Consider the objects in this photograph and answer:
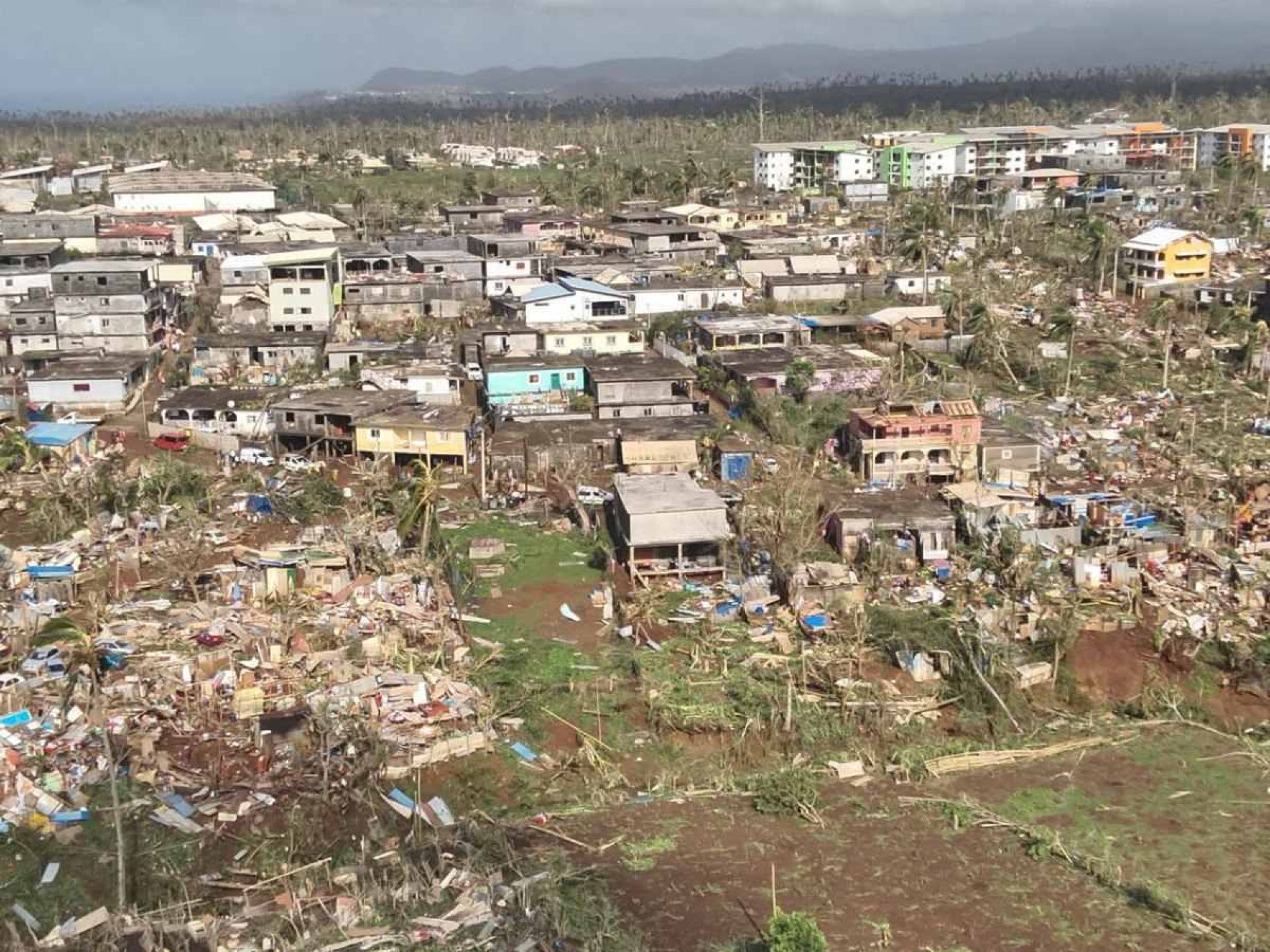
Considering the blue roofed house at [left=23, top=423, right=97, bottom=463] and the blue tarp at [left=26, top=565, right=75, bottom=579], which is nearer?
the blue tarp at [left=26, top=565, right=75, bottom=579]

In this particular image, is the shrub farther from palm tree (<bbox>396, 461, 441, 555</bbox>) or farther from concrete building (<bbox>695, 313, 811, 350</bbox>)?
concrete building (<bbox>695, 313, 811, 350</bbox>)

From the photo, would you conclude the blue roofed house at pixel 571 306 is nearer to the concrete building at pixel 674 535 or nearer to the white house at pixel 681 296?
the white house at pixel 681 296

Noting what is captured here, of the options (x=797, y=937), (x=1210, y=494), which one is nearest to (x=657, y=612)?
(x=797, y=937)

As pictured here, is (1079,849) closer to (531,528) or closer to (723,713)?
(723,713)

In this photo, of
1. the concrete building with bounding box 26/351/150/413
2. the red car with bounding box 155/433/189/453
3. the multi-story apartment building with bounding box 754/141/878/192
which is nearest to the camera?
the red car with bounding box 155/433/189/453

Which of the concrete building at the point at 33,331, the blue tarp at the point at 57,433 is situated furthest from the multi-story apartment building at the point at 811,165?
the blue tarp at the point at 57,433

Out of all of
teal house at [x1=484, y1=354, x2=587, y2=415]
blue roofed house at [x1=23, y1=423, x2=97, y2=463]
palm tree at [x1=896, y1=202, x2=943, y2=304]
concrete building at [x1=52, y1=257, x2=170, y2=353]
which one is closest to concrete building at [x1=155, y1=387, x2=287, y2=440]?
blue roofed house at [x1=23, y1=423, x2=97, y2=463]
